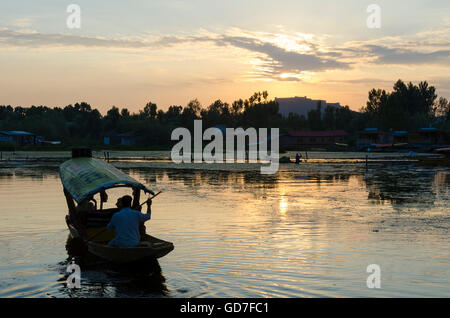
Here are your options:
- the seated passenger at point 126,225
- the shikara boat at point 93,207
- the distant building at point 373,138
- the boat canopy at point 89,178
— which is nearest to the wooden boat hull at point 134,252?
the shikara boat at point 93,207

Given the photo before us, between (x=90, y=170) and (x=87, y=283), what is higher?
(x=90, y=170)

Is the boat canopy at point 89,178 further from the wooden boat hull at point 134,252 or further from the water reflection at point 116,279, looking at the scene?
the wooden boat hull at point 134,252

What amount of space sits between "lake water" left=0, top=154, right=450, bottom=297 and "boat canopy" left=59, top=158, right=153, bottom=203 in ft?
6.67

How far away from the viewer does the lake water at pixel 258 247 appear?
39.3 ft

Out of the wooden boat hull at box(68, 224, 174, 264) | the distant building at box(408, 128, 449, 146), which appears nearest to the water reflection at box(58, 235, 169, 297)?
the wooden boat hull at box(68, 224, 174, 264)

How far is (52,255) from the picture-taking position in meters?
15.4

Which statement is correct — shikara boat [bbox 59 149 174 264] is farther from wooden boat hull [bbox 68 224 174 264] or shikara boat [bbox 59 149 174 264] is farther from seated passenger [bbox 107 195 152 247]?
seated passenger [bbox 107 195 152 247]

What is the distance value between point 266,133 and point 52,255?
6096 inches

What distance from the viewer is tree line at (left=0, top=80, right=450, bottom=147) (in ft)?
490
